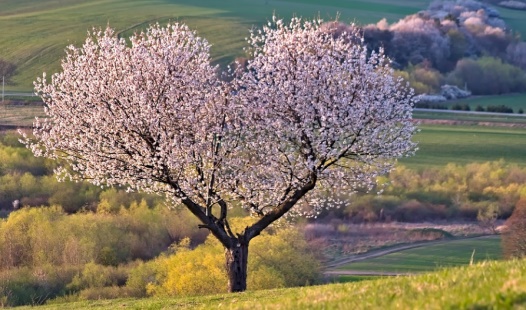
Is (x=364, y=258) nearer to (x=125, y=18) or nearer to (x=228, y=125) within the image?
(x=228, y=125)

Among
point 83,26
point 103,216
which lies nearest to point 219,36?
point 83,26

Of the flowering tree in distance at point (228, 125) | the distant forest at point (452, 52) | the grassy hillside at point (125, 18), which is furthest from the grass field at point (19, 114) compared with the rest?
the flowering tree in distance at point (228, 125)

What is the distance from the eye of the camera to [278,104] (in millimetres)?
29938

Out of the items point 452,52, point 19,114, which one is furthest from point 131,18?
point 19,114

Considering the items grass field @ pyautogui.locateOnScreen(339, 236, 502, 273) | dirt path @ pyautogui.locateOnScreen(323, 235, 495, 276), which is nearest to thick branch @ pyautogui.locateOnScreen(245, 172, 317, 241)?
dirt path @ pyautogui.locateOnScreen(323, 235, 495, 276)

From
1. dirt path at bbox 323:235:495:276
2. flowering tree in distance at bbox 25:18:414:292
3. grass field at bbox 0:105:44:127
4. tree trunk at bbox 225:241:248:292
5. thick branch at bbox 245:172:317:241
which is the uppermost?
flowering tree in distance at bbox 25:18:414:292

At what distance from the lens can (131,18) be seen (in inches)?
5714

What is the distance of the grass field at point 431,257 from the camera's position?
182ft

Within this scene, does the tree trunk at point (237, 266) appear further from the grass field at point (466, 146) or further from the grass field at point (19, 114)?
the grass field at point (466, 146)

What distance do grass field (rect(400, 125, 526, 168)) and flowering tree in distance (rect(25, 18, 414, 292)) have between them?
53796 millimetres

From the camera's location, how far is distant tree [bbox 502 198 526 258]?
2009 inches

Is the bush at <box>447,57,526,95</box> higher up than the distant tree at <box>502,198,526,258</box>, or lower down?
lower down

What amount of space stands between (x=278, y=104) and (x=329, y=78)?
1.84 metres

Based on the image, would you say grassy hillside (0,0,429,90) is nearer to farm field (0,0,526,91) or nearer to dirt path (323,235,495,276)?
farm field (0,0,526,91)
